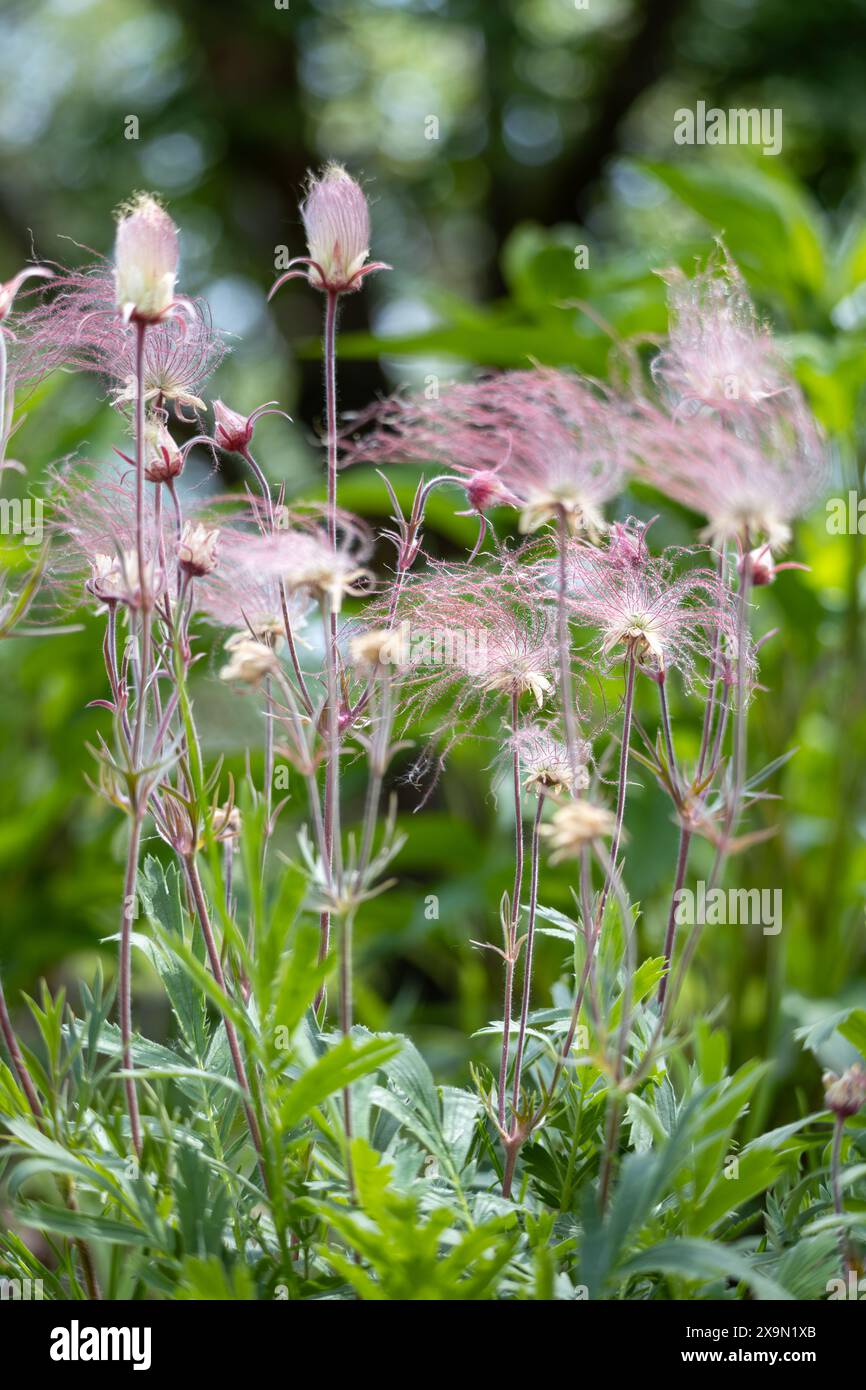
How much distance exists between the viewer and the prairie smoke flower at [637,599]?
0.44 meters

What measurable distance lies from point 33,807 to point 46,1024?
3.50ft

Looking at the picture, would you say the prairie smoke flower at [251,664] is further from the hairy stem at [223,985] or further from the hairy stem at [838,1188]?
the hairy stem at [838,1188]

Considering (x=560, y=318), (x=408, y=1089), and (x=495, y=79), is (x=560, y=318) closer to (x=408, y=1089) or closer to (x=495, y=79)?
(x=408, y=1089)

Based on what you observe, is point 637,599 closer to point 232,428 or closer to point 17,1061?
point 232,428

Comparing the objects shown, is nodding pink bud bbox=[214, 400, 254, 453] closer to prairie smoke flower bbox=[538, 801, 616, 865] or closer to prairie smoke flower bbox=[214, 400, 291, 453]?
prairie smoke flower bbox=[214, 400, 291, 453]

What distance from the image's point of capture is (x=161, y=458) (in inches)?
17.1

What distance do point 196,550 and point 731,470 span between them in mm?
181

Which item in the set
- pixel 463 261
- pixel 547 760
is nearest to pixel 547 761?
pixel 547 760

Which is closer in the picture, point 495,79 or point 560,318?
point 560,318

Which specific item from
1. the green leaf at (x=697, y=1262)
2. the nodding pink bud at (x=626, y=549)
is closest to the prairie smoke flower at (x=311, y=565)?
the nodding pink bud at (x=626, y=549)

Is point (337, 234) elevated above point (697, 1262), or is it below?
above
